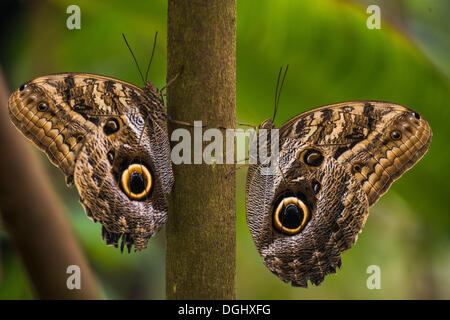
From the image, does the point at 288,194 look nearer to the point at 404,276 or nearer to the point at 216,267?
the point at 216,267

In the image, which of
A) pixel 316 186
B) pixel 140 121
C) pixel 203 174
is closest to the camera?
pixel 203 174

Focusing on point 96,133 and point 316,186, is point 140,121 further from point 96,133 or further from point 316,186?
point 316,186

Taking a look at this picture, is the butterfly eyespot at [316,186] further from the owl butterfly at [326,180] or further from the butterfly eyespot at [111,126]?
the butterfly eyespot at [111,126]

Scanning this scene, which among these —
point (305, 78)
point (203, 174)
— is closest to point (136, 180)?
point (203, 174)

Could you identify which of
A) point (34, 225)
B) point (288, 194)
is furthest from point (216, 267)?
point (34, 225)

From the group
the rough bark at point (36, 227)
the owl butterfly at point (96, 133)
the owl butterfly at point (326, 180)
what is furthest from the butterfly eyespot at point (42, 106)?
the owl butterfly at point (326, 180)

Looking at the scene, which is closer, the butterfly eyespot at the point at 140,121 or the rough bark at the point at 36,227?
the butterfly eyespot at the point at 140,121

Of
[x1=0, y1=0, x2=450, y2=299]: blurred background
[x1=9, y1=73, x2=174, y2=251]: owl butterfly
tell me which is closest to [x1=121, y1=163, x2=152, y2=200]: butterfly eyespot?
[x1=9, y1=73, x2=174, y2=251]: owl butterfly
